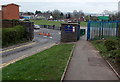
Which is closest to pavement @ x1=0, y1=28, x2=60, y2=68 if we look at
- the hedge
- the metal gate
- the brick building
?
the hedge

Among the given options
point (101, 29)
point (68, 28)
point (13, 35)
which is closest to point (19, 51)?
point (13, 35)

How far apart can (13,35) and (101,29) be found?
11657 mm

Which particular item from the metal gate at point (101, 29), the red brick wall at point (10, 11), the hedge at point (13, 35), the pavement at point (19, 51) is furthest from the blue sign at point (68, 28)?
the red brick wall at point (10, 11)

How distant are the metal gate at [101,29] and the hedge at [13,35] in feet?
32.5

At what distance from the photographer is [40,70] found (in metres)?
9.62

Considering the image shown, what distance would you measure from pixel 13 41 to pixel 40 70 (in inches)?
687

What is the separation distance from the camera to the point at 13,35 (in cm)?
2641

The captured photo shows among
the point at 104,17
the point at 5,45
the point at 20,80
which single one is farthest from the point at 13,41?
the point at 104,17

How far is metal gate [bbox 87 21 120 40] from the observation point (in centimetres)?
2559

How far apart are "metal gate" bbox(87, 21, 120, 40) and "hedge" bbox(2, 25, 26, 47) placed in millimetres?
9895

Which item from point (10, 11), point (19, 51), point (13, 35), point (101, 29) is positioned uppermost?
point (10, 11)

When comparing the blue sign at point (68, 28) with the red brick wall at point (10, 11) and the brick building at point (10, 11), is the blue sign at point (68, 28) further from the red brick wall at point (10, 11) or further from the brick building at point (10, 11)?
the red brick wall at point (10, 11)

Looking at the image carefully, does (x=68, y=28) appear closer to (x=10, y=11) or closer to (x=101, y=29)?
(x=101, y=29)

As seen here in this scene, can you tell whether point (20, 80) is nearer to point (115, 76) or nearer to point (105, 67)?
point (115, 76)
